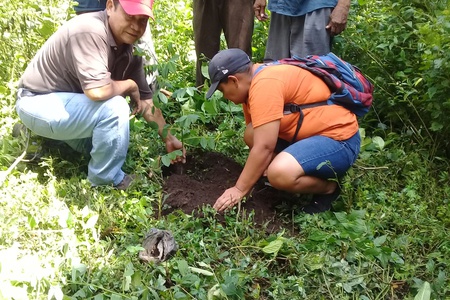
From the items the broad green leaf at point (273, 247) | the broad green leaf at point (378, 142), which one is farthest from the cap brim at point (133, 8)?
the broad green leaf at point (378, 142)

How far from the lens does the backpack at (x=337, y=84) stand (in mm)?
3852

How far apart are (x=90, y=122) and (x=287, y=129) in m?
1.23

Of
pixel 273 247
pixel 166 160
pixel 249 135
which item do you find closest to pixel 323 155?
pixel 249 135

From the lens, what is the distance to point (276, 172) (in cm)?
374

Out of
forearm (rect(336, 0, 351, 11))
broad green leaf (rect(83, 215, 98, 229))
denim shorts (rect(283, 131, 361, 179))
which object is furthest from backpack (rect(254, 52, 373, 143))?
broad green leaf (rect(83, 215, 98, 229))

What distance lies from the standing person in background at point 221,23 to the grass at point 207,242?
3.51ft

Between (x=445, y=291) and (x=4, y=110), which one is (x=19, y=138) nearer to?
(x=4, y=110)

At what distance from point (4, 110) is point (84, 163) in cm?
79

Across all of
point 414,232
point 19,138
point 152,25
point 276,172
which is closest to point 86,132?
point 19,138

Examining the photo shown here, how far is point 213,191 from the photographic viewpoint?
4.10 m

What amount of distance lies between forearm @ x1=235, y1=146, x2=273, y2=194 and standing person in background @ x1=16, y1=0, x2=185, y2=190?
814mm

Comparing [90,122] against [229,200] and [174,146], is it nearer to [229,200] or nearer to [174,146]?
[174,146]

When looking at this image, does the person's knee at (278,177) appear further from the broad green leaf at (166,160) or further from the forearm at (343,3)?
the forearm at (343,3)

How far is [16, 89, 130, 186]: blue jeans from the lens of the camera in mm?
3881
